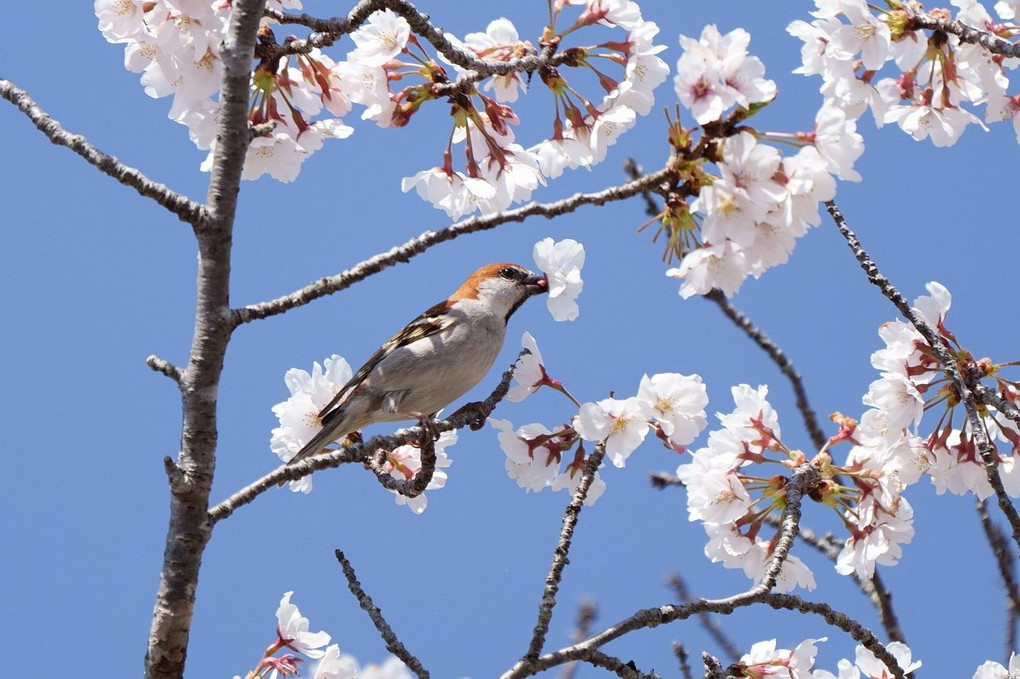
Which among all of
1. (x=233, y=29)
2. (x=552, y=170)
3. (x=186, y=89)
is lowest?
(x=233, y=29)

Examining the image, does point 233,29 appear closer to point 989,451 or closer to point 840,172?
point 840,172

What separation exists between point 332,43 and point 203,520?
1.96 meters

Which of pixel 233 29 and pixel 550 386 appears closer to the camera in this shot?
pixel 233 29

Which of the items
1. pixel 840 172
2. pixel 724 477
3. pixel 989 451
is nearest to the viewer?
pixel 840 172

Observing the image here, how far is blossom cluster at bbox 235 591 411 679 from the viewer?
448 centimetres

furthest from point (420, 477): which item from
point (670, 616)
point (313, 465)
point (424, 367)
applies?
point (424, 367)

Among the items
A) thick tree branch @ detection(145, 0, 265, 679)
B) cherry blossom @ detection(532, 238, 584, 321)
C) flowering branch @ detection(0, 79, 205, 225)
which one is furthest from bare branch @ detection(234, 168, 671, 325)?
cherry blossom @ detection(532, 238, 584, 321)

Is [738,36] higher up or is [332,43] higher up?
[332,43]

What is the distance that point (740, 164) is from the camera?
3342 mm

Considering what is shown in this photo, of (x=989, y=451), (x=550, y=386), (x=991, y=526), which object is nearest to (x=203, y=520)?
(x=550, y=386)

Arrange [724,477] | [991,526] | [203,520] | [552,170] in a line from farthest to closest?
1. [991,526]
2. [552,170]
3. [724,477]
4. [203,520]

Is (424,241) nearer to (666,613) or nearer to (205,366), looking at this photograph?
(205,366)

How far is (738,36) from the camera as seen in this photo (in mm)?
3520

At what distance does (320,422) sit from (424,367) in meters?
0.75
